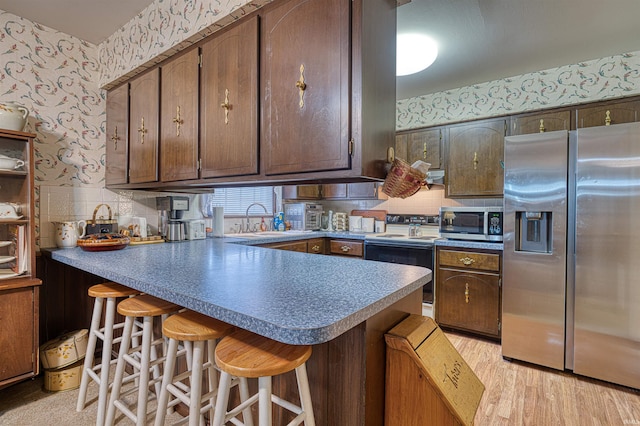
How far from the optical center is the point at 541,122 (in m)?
2.87

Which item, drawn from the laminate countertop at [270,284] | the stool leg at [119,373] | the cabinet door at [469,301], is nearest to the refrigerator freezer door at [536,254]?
the cabinet door at [469,301]

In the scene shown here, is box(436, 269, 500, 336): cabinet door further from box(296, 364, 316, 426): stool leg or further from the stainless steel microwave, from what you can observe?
box(296, 364, 316, 426): stool leg

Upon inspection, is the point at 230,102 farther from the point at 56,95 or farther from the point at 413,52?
the point at 56,95

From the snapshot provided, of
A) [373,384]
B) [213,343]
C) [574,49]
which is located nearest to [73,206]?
[213,343]

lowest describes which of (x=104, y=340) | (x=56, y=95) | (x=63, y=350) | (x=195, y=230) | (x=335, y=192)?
(x=63, y=350)

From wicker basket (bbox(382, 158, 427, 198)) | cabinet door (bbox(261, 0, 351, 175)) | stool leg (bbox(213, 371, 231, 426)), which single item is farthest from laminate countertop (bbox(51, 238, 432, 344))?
cabinet door (bbox(261, 0, 351, 175))

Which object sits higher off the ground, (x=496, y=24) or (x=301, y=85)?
(x=496, y=24)

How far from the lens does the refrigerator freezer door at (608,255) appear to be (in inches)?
81.9

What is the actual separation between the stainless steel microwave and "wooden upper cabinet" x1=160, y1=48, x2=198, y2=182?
94.1 inches

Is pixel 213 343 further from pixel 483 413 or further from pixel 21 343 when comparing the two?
pixel 483 413

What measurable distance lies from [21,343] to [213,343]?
1.38 m

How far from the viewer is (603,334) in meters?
2.17

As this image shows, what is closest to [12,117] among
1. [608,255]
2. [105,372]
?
[105,372]

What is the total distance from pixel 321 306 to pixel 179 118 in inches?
64.2
